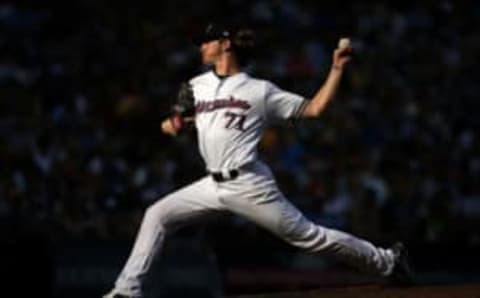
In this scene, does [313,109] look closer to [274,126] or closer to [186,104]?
[186,104]

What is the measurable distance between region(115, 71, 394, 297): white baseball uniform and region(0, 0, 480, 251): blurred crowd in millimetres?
3693

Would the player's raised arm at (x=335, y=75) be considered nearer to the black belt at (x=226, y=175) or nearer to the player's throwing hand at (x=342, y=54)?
the player's throwing hand at (x=342, y=54)

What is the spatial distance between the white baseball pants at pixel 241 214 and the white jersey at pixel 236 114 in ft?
0.43

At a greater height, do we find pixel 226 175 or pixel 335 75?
pixel 335 75

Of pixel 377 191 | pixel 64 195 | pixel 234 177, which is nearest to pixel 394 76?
pixel 377 191

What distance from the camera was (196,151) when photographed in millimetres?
13195

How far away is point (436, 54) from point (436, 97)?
2.91 feet

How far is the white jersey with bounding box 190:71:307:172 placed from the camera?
7.79 m

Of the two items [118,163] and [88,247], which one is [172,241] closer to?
[88,247]

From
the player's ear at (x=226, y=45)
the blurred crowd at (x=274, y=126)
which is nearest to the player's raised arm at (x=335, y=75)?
the player's ear at (x=226, y=45)

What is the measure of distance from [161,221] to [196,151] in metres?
5.26

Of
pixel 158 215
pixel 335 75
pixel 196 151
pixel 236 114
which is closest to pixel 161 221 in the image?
pixel 158 215

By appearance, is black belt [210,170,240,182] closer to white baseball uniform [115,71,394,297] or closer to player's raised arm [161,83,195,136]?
white baseball uniform [115,71,394,297]

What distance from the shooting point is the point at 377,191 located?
42.7 feet
